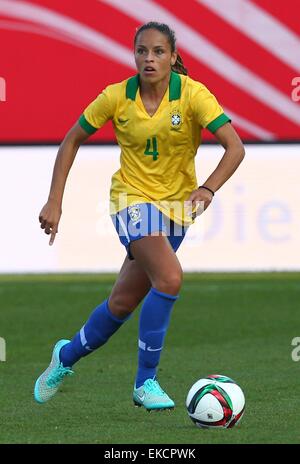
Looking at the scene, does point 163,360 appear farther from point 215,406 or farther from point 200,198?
point 215,406

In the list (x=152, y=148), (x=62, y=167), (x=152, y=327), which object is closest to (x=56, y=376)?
(x=152, y=327)

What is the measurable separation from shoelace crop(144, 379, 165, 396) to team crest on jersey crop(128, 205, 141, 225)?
829mm

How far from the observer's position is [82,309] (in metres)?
12.4

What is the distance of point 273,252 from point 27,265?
271cm

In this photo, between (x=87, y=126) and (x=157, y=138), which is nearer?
(x=157, y=138)

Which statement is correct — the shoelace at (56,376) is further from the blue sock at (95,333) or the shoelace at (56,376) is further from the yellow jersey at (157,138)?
the yellow jersey at (157,138)

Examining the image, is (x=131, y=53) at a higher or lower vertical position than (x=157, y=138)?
higher

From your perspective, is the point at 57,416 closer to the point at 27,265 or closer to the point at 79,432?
the point at 79,432

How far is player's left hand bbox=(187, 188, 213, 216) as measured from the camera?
6.62 meters

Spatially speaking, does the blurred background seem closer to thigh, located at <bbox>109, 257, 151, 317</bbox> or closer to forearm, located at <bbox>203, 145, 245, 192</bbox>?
thigh, located at <bbox>109, 257, 151, 317</bbox>

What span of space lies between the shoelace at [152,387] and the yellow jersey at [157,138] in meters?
0.85

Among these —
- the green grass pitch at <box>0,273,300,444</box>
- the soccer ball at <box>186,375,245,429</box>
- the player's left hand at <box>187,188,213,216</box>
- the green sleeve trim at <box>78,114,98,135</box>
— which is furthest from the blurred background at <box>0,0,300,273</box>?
the soccer ball at <box>186,375,245,429</box>

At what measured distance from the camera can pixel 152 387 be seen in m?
6.94

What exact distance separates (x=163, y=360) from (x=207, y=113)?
306 cm
